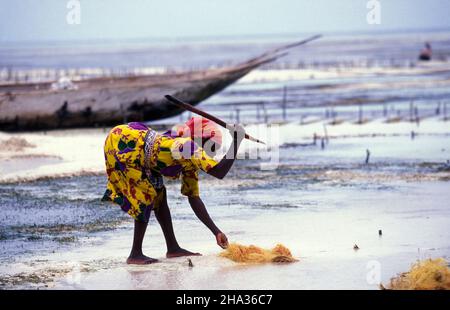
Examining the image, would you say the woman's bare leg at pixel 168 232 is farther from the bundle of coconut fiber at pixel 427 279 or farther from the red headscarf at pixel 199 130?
the bundle of coconut fiber at pixel 427 279

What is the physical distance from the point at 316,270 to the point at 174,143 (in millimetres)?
1252

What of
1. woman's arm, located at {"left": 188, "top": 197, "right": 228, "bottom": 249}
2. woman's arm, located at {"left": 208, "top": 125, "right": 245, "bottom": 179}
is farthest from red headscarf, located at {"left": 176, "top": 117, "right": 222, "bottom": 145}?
woman's arm, located at {"left": 188, "top": 197, "right": 228, "bottom": 249}

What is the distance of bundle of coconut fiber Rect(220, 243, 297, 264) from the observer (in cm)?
687

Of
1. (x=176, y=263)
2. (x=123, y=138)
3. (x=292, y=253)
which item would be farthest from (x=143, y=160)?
(x=292, y=253)

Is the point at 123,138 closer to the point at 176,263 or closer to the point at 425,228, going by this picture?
the point at 176,263

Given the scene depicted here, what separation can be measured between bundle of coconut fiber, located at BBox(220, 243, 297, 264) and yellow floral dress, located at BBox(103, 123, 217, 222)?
481mm

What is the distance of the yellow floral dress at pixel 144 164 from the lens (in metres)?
6.68

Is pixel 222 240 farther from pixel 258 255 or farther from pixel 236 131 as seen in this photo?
pixel 236 131

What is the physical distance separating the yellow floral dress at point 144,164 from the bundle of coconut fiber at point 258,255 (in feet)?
1.58

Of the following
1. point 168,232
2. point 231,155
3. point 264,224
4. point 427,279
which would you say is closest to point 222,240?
point 168,232

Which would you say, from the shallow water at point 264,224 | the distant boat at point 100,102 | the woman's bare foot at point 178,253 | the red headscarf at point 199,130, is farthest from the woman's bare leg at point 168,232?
the distant boat at point 100,102

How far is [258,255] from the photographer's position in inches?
273

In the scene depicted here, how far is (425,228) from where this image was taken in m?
8.06

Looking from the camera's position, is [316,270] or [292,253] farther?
[292,253]
